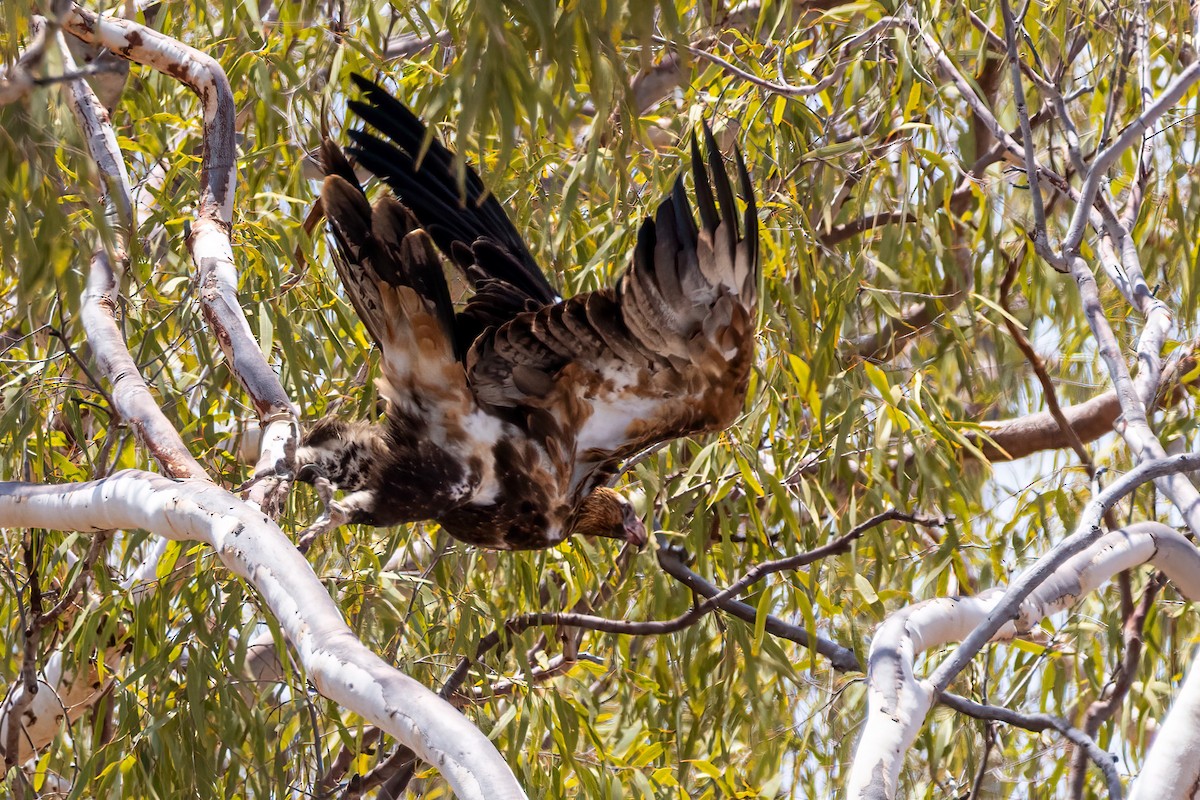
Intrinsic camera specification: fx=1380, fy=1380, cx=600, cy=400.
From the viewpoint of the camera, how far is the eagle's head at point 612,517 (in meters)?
2.61

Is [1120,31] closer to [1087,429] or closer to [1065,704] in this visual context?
[1087,429]

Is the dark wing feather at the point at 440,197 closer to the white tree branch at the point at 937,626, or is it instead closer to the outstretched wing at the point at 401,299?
the outstretched wing at the point at 401,299

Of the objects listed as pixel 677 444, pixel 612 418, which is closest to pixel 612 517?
pixel 677 444

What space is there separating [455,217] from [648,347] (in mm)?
618

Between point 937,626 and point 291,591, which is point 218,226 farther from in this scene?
point 937,626

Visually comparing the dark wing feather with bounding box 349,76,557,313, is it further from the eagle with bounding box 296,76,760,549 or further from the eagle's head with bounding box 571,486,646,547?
the eagle's head with bounding box 571,486,646,547

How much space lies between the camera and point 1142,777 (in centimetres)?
140

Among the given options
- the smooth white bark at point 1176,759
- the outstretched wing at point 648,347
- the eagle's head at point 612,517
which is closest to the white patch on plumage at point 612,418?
the outstretched wing at point 648,347

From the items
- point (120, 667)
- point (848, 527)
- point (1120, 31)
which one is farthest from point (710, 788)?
point (1120, 31)

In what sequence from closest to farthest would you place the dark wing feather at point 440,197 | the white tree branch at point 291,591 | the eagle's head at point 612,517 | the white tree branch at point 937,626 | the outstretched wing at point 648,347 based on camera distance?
the white tree branch at point 291,591, the white tree branch at point 937,626, the outstretched wing at point 648,347, the dark wing feather at point 440,197, the eagle's head at point 612,517

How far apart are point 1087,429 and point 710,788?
4.32 feet

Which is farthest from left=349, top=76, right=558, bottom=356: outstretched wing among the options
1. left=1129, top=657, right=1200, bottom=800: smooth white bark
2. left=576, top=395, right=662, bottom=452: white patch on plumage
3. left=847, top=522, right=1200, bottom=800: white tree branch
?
left=1129, top=657, right=1200, bottom=800: smooth white bark

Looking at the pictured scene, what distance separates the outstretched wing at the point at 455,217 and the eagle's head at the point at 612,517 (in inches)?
15.7

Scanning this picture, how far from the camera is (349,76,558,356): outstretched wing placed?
7.42ft
